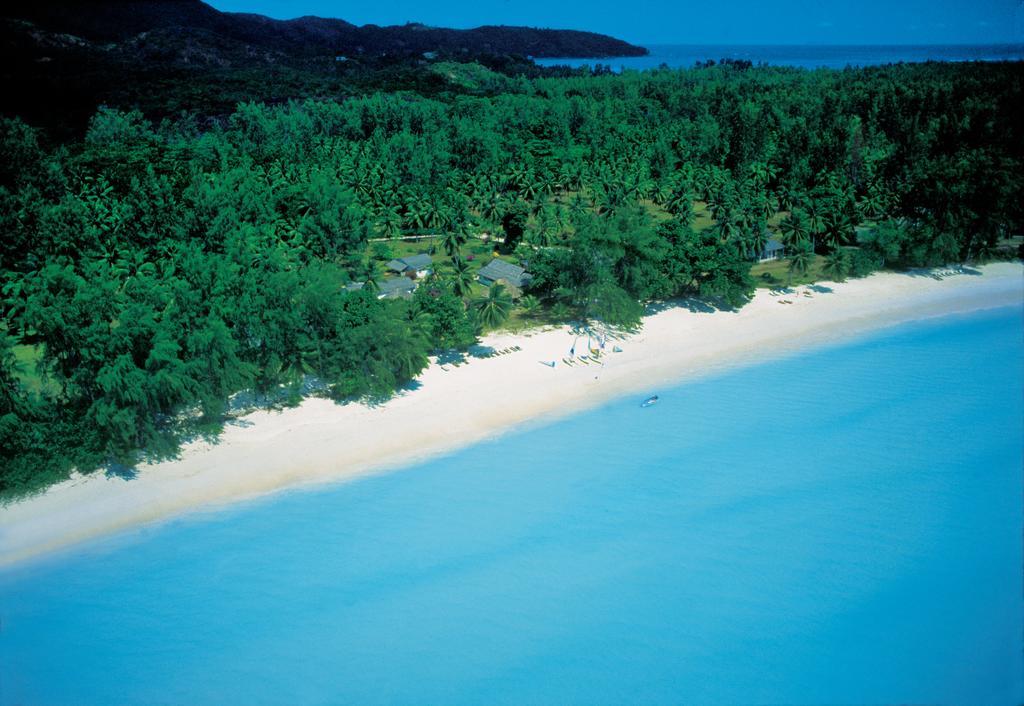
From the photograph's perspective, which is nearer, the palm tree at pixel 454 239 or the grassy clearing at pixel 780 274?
the grassy clearing at pixel 780 274

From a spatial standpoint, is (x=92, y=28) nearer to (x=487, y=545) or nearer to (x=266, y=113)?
(x=266, y=113)

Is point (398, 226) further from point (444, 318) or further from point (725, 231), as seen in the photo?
point (725, 231)

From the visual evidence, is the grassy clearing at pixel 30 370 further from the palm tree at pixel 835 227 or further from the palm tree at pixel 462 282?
the palm tree at pixel 835 227

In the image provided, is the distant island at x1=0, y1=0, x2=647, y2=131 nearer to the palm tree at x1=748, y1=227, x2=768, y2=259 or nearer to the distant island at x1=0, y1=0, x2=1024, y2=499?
the distant island at x1=0, y1=0, x2=1024, y2=499

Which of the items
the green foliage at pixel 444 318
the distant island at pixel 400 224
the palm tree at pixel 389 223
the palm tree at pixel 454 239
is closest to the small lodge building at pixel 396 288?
the distant island at pixel 400 224

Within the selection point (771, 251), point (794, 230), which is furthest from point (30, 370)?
point (771, 251)

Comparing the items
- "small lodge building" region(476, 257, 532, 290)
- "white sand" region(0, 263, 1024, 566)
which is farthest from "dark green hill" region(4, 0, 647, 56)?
"white sand" region(0, 263, 1024, 566)

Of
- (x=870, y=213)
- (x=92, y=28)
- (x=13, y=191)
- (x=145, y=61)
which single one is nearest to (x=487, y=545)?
(x=13, y=191)
